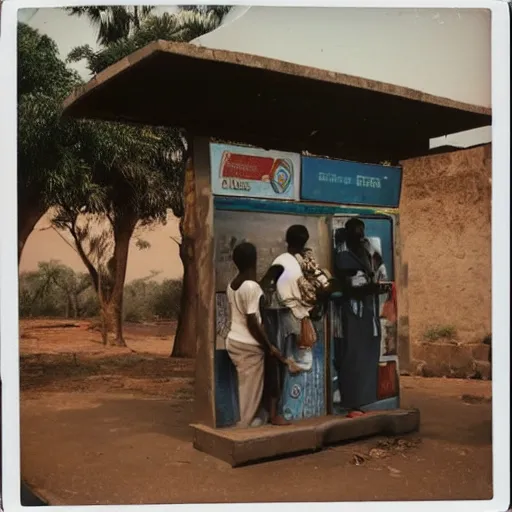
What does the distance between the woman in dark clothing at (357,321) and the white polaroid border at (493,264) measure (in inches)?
34.7

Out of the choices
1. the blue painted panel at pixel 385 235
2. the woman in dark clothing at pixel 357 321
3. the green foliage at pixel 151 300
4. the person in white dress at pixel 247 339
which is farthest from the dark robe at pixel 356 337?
the green foliage at pixel 151 300

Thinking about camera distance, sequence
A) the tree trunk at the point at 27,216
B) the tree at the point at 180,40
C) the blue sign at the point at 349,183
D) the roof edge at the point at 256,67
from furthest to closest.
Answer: the blue sign at the point at 349,183, the tree at the point at 180,40, the tree trunk at the point at 27,216, the roof edge at the point at 256,67

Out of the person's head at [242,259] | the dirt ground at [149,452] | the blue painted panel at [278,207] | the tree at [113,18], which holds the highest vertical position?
the tree at [113,18]

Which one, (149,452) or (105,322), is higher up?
(105,322)

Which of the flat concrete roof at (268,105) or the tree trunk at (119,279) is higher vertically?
the flat concrete roof at (268,105)

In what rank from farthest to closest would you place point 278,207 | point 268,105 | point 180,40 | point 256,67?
point 268,105 < point 278,207 < point 180,40 < point 256,67

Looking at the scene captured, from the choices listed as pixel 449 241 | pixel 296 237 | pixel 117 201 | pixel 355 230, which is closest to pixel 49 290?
pixel 117 201

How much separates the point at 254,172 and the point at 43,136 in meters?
1.28

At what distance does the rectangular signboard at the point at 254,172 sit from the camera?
4090mm

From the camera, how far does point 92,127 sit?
424cm

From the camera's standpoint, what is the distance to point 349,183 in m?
4.60

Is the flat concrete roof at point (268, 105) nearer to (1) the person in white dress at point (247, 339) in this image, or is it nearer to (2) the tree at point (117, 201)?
(2) the tree at point (117, 201)

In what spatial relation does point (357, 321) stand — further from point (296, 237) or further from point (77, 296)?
point (77, 296)

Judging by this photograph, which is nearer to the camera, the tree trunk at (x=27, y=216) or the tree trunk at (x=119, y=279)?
the tree trunk at (x=27, y=216)
